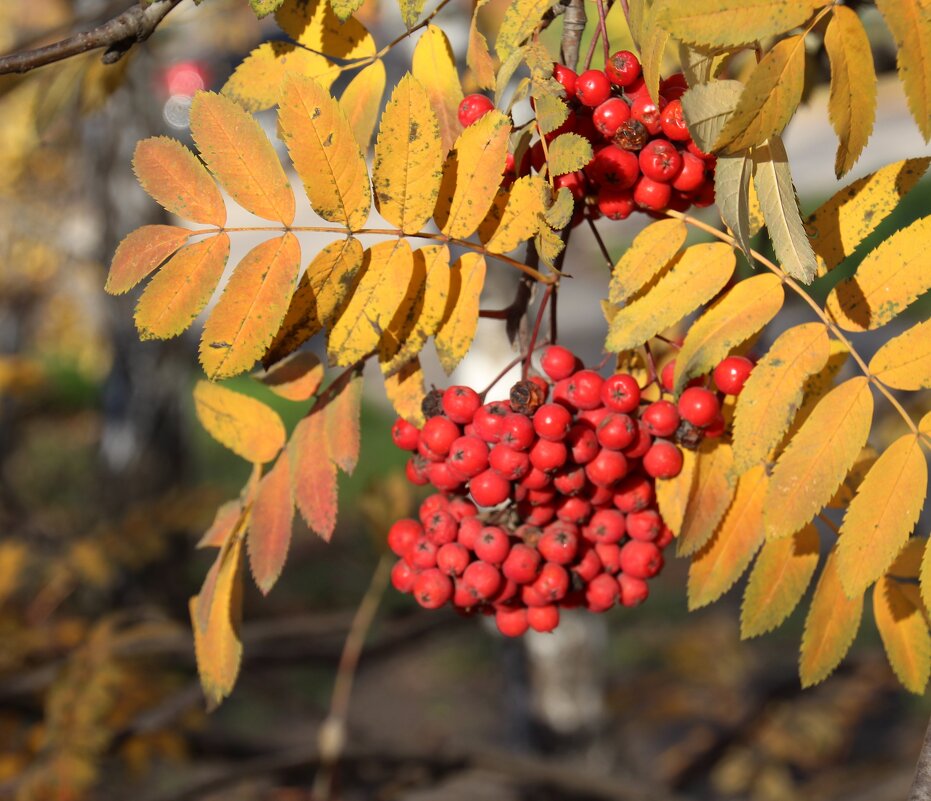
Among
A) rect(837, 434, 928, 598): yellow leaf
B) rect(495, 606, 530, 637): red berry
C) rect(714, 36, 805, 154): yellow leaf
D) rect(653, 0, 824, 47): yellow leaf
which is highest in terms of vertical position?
rect(653, 0, 824, 47): yellow leaf

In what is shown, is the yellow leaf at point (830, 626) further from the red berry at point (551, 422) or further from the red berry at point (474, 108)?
the red berry at point (474, 108)

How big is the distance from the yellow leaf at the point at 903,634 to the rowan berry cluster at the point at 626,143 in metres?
0.42

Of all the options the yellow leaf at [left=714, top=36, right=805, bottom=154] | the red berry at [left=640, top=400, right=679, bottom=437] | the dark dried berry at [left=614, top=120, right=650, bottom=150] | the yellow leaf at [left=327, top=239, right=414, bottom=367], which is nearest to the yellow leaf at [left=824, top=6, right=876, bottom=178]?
the yellow leaf at [left=714, top=36, right=805, bottom=154]

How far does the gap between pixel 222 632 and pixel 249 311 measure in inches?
14.5

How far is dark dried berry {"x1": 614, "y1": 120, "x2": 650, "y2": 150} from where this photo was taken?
0.73 m

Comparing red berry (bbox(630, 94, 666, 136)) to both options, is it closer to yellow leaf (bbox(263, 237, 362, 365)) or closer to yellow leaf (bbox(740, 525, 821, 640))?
yellow leaf (bbox(263, 237, 362, 365))

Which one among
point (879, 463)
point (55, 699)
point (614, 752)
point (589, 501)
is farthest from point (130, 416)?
point (879, 463)

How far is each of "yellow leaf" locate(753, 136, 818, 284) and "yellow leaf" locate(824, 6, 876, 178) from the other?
4cm

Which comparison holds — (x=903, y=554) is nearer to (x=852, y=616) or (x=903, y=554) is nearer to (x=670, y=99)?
(x=852, y=616)

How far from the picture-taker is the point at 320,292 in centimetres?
78

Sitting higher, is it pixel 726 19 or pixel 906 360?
pixel 726 19

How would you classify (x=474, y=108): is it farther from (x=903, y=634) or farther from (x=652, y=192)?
(x=903, y=634)

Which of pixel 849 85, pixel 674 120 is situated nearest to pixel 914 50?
pixel 849 85

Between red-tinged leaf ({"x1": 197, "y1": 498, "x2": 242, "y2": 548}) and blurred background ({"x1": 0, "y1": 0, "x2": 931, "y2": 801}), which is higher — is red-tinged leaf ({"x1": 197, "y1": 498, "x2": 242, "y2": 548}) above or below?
above
